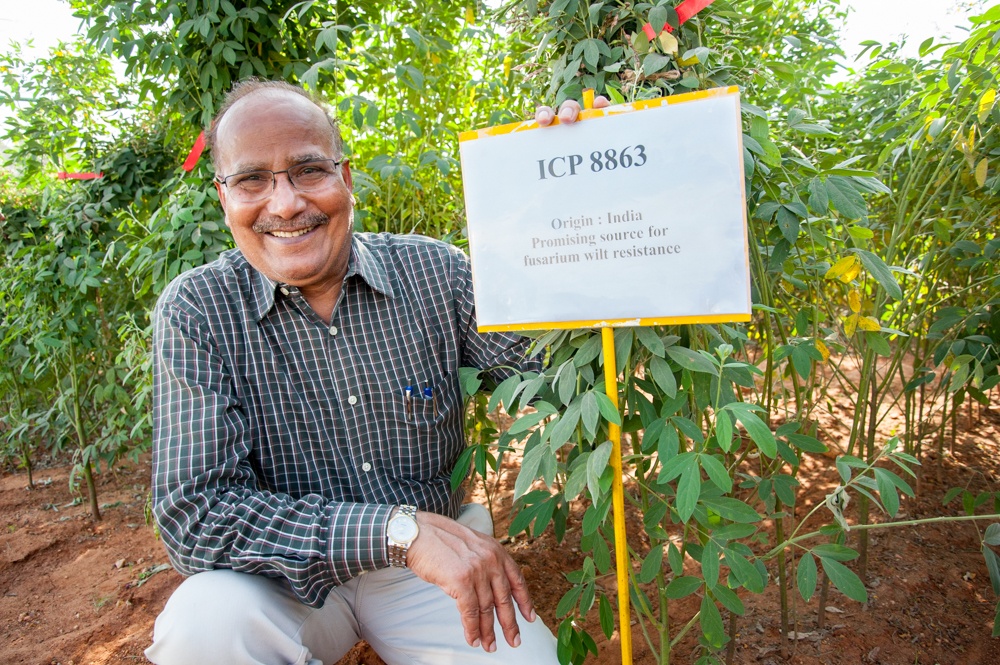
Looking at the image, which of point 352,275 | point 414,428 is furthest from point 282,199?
point 414,428

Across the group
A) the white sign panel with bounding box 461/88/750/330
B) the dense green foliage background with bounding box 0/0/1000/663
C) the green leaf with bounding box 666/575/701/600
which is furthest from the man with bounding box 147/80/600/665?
the white sign panel with bounding box 461/88/750/330

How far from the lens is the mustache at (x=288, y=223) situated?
162 centimetres

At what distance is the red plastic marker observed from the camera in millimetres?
1177

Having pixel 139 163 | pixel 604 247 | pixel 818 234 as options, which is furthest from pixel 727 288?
pixel 139 163

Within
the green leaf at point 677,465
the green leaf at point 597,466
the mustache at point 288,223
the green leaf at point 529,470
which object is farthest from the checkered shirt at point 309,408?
the green leaf at point 677,465

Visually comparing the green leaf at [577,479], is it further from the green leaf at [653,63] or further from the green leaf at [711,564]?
the green leaf at [653,63]

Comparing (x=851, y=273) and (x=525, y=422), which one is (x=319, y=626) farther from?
(x=851, y=273)

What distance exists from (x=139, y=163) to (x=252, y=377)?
1.72 metres

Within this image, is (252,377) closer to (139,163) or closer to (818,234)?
(818,234)

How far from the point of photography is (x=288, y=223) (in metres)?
1.62

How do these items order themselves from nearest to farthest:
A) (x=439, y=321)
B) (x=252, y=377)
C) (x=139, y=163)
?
1. (x=252, y=377)
2. (x=439, y=321)
3. (x=139, y=163)

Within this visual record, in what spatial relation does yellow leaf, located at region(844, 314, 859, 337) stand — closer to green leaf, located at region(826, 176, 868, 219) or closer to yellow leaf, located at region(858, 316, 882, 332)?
yellow leaf, located at region(858, 316, 882, 332)

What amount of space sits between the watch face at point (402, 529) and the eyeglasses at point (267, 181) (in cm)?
81

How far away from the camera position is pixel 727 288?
1.09 m
